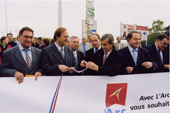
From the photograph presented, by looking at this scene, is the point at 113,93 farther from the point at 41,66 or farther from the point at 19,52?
the point at 19,52

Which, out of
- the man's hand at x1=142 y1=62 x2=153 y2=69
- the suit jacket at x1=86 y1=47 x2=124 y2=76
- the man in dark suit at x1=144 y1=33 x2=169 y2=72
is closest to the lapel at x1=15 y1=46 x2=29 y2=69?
the suit jacket at x1=86 y1=47 x2=124 y2=76

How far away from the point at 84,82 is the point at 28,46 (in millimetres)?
1145

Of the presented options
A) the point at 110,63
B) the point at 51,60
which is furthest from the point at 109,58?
the point at 51,60

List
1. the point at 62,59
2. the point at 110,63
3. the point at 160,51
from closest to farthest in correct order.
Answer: the point at 110,63, the point at 62,59, the point at 160,51

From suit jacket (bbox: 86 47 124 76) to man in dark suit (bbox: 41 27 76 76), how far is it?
48 centimetres

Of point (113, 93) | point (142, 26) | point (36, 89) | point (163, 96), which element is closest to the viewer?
point (36, 89)

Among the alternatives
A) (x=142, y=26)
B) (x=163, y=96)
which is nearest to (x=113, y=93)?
(x=163, y=96)

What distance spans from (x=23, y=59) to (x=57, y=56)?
0.57 m

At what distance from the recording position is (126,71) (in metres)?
2.87

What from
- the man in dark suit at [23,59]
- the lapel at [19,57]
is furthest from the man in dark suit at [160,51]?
the lapel at [19,57]

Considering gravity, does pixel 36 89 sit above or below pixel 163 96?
above

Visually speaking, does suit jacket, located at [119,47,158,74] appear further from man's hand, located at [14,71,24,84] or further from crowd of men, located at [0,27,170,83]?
man's hand, located at [14,71,24,84]

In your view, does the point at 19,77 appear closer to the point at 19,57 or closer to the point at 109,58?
the point at 19,57

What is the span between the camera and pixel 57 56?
2.78m
